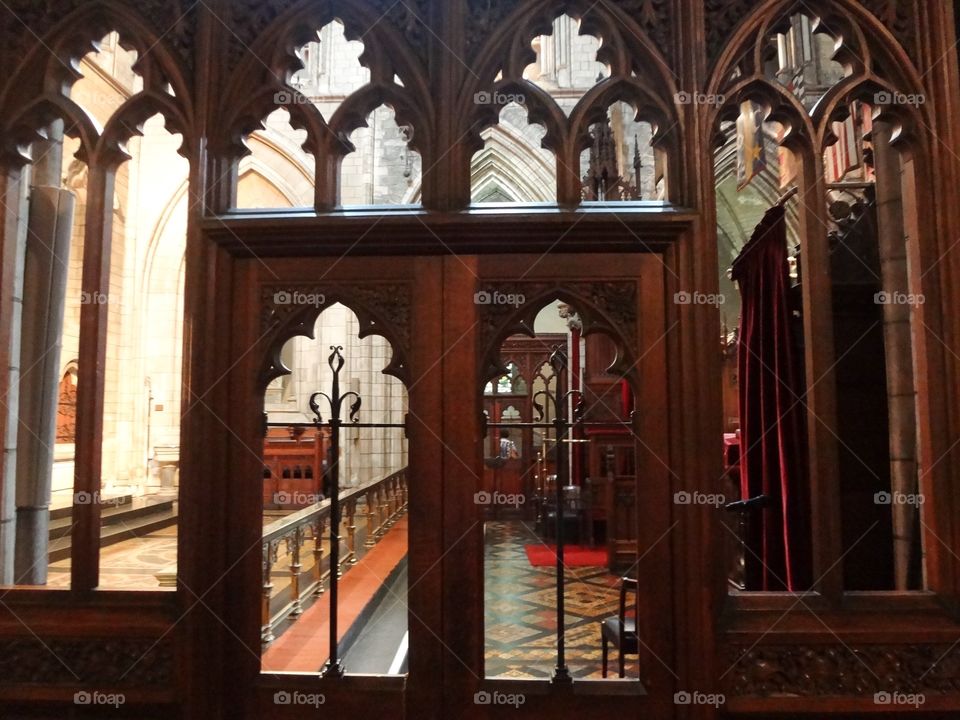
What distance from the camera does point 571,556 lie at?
22.7 feet

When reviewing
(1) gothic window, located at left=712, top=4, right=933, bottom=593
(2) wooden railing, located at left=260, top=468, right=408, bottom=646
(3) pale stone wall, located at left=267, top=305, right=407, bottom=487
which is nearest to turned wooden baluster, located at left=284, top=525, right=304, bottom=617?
(2) wooden railing, located at left=260, top=468, right=408, bottom=646

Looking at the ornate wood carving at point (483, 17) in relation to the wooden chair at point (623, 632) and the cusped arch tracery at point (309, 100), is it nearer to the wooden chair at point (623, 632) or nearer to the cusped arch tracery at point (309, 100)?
the cusped arch tracery at point (309, 100)

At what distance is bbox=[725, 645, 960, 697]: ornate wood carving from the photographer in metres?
1.66

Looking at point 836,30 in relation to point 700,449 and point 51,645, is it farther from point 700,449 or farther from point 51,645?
point 51,645

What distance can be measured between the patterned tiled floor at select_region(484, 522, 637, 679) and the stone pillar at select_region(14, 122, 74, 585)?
2.24m

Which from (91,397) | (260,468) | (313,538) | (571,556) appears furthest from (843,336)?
(571,556)

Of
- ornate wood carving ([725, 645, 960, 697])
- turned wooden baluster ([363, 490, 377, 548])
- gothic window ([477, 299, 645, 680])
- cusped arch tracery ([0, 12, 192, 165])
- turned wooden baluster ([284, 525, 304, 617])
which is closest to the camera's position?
ornate wood carving ([725, 645, 960, 697])

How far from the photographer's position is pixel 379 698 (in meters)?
1.70

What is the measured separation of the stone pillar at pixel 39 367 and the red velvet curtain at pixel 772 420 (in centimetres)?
269

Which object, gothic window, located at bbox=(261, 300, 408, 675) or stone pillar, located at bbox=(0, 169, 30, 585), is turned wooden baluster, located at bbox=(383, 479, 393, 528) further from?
stone pillar, located at bbox=(0, 169, 30, 585)

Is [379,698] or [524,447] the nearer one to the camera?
Answer: [379,698]

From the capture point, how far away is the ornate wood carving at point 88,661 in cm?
173

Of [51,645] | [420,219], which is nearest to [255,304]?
[420,219]

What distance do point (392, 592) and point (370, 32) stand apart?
13.4ft
